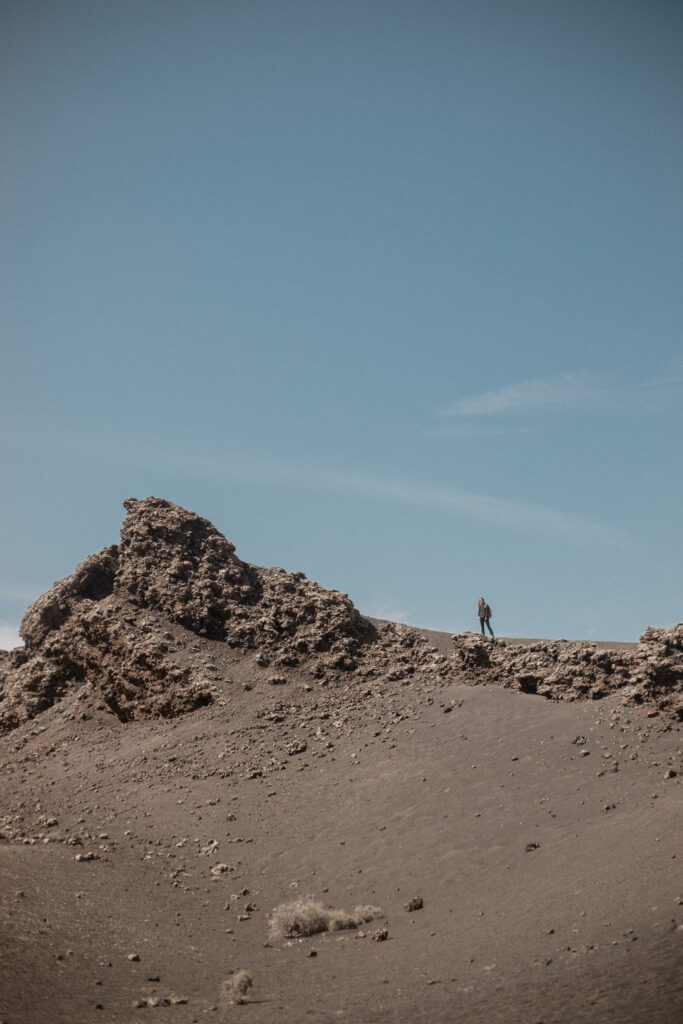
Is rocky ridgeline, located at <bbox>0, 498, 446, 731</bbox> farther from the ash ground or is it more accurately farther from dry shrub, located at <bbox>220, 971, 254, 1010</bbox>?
dry shrub, located at <bbox>220, 971, 254, 1010</bbox>

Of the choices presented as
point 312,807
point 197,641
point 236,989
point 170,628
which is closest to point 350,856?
point 312,807

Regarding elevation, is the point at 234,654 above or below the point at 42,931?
above

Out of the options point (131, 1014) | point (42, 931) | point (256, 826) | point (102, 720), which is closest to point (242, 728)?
point (256, 826)

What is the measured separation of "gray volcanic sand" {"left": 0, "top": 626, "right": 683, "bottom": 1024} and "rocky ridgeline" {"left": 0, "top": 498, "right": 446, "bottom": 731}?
0.98 metres

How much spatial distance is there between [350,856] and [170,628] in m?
14.4

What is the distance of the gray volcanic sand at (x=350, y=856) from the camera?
868 centimetres

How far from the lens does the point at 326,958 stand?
11.0 meters

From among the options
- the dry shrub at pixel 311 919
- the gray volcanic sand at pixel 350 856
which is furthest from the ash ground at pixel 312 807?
the dry shrub at pixel 311 919

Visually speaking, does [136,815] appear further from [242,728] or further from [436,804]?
[436,804]

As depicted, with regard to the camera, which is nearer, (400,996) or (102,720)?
(400,996)

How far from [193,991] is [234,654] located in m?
18.4

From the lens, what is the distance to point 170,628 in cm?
2855

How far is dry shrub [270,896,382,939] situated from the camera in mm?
12328

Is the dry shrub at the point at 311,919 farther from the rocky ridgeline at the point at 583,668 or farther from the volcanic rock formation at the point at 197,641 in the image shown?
the volcanic rock formation at the point at 197,641
